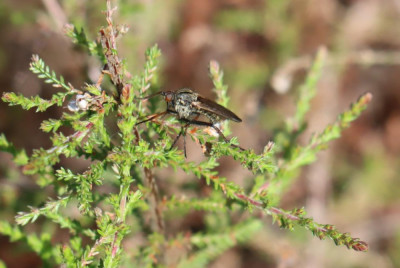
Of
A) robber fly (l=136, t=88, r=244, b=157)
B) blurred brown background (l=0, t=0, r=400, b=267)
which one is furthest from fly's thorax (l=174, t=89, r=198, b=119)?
blurred brown background (l=0, t=0, r=400, b=267)

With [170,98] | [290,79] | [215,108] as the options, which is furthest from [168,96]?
[290,79]

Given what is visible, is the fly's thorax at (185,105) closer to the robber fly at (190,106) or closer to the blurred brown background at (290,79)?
the robber fly at (190,106)

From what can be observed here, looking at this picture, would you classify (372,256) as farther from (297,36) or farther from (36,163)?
(36,163)

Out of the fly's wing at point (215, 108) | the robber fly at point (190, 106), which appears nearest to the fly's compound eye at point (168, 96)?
the robber fly at point (190, 106)

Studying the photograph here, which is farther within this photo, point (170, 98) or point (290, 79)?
point (290, 79)

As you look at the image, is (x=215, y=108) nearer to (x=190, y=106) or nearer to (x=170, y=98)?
(x=190, y=106)

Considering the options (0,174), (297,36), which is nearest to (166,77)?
(297,36)

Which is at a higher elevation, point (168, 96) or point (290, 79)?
point (290, 79)

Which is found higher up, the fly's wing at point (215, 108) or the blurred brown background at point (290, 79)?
the blurred brown background at point (290, 79)
